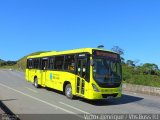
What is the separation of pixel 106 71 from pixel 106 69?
111mm

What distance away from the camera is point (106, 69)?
1659 cm

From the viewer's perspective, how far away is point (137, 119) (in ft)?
40.7

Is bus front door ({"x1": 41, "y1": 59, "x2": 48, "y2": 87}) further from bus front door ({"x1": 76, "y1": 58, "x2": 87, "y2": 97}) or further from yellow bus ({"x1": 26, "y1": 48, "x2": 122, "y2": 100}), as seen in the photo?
bus front door ({"x1": 76, "y1": 58, "x2": 87, "y2": 97})

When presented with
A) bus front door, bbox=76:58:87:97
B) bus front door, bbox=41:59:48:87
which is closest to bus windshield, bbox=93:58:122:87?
bus front door, bbox=76:58:87:97

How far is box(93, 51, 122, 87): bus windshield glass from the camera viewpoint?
1630 centimetres

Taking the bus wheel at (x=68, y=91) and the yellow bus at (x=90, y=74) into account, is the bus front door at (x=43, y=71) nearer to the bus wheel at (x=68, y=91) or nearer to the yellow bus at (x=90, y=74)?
the yellow bus at (x=90, y=74)

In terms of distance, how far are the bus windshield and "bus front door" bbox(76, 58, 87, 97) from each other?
0.67 m

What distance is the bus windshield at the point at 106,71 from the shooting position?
1628cm

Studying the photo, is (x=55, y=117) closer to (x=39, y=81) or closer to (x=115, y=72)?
(x=115, y=72)

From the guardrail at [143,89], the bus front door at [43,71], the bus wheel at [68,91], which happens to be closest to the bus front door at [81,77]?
the bus wheel at [68,91]

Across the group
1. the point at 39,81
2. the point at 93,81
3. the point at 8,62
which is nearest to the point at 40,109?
the point at 93,81

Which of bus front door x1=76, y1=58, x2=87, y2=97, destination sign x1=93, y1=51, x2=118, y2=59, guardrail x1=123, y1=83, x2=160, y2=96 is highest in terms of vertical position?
destination sign x1=93, y1=51, x2=118, y2=59

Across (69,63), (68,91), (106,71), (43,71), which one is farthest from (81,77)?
(43,71)

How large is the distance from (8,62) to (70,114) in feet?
535
